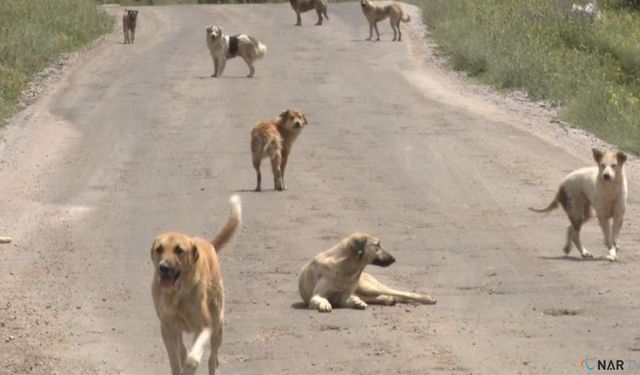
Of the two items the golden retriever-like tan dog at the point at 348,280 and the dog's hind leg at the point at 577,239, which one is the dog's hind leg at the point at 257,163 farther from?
the golden retriever-like tan dog at the point at 348,280

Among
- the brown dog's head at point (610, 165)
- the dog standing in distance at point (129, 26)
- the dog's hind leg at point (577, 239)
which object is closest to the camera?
the brown dog's head at point (610, 165)

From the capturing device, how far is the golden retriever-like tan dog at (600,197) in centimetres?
1484

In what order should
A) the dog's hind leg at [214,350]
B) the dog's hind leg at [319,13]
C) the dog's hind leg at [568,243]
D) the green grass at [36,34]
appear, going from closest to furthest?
the dog's hind leg at [214,350] < the dog's hind leg at [568,243] < the green grass at [36,34] < the dog's hind leg at [319,13]

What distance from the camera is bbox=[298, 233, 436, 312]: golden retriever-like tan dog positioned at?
12.5 m

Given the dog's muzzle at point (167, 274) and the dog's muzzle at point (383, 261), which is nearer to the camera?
the dog's muzzle at point (167, 274)

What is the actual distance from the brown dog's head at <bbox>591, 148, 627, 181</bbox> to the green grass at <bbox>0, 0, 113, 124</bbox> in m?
13.0

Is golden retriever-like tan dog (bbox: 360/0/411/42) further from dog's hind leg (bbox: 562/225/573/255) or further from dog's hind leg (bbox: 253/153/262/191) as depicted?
dog's hind leg (bbox: 562/225/573/255)

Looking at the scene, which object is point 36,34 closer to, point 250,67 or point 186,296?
point 250,67

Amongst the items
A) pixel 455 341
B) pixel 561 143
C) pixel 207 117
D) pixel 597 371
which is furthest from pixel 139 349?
pixel 207 117

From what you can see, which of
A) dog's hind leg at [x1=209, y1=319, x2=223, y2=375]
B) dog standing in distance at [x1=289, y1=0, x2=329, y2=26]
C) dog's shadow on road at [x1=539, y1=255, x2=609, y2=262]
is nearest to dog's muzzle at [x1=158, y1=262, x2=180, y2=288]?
dog's hind leg at [x1=209, y1=319, x2=223, y2=375]

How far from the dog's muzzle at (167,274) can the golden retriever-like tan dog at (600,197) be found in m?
6.62

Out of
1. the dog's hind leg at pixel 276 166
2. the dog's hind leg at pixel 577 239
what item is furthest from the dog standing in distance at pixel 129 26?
the dog's hind leg at pixel 577 239

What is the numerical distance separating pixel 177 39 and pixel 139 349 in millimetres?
A: 28690

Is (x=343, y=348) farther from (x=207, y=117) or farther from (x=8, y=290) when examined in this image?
(x=207, y=117)
